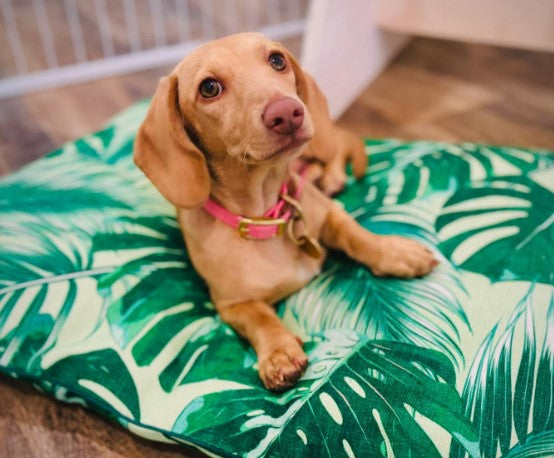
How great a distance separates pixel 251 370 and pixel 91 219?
0.62 metres

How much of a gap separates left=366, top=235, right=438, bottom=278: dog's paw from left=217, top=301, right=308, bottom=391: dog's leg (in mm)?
251

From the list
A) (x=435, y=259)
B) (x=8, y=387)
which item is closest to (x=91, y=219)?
(x=8, y=387)

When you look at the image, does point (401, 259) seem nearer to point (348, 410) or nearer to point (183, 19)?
point (348, 410)

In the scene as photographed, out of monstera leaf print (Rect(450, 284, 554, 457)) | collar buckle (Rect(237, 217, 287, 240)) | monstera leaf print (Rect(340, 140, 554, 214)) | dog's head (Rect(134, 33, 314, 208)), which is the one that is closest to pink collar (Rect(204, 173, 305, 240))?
collar buckle (Rect(237, 217, 287, 240))

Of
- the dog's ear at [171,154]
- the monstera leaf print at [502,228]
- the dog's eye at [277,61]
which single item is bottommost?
the monstera leaf print at [502,228]

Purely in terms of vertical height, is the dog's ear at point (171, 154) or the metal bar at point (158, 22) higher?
the dog's ear at point (171, 154)

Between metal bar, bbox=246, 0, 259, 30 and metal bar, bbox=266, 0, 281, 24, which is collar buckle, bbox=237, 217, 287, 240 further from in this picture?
metal bar, bbox=266, 0, 281, 24

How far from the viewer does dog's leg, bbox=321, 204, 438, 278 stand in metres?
1.22

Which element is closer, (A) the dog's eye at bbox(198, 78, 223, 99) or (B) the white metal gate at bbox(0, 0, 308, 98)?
(A) the dog's eye at bbox(198, 78, 223, 99)

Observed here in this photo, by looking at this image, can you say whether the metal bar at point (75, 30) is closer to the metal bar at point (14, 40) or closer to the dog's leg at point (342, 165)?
the metal bar at point (14, 40)

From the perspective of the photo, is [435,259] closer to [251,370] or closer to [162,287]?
[251,370]

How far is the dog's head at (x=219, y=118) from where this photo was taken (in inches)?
38.6

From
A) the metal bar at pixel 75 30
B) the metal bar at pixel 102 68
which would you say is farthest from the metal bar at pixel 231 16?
the metal bar at pixel 75 30

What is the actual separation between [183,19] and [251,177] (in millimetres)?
2631
